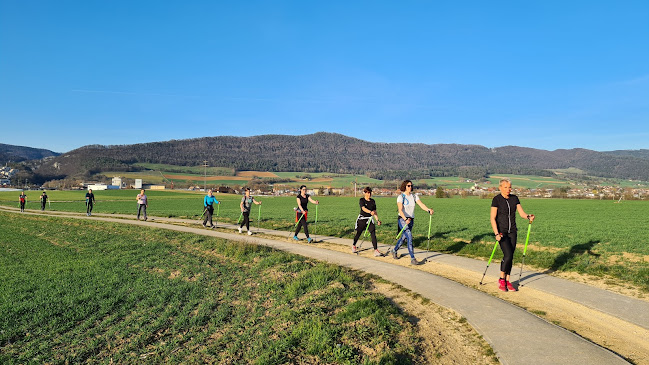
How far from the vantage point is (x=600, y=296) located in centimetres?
818

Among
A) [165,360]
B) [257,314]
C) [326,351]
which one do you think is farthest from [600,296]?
[165,360]

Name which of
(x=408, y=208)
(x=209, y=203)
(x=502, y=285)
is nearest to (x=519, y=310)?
(x=502, y=285)

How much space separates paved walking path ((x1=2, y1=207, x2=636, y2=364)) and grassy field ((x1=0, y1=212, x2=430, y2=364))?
3.64ft

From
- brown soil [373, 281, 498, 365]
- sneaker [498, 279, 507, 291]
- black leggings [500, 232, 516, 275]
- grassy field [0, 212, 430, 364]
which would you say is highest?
black leggings [500, 232, 516, 275]

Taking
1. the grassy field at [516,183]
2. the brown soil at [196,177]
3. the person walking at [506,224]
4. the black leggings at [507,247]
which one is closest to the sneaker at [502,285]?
the person walking at [506,224]

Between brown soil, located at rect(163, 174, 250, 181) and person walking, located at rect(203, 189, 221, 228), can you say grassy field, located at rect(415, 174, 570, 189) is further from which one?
person walking, located at rect(203, 189, 221, 228)

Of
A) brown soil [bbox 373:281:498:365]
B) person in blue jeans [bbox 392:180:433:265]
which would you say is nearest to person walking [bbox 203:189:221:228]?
person in blue jeans [bbox 392:180:433:265]

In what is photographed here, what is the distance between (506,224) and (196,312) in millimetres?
6535

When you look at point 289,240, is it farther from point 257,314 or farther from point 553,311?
point 553,311

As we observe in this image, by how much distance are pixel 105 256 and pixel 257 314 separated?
8.80 m

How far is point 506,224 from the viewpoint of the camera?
8.48m

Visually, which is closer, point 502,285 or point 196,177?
point 502,285

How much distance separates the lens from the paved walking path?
506 centimetres

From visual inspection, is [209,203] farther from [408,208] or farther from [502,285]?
[502,285]
